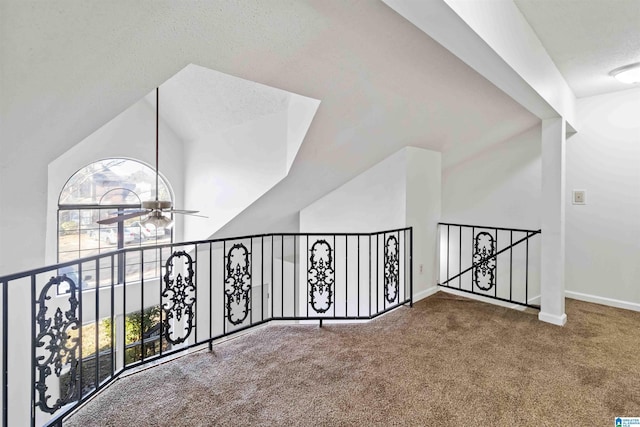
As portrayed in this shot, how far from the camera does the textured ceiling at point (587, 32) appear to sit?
2031mm

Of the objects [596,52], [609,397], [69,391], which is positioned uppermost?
[596,52]

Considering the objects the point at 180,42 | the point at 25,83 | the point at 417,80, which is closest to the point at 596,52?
the point at 417,80

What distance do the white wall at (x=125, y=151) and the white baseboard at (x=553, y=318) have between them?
5763mm

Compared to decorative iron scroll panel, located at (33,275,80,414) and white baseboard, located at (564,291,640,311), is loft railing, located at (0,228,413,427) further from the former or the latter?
white baseboard, located at (564,291,640,311)

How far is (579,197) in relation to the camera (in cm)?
392

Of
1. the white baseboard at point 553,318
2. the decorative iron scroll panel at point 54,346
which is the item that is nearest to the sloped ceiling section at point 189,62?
the decorative iron scroll panel at point 54,346

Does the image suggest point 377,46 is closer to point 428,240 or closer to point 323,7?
point 323,7

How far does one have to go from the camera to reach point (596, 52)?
8.65 ft

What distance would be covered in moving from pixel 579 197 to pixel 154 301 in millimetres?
6771

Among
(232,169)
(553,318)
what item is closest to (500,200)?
(553,318)

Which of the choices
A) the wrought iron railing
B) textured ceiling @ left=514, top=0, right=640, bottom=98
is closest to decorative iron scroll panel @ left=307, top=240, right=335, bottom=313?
the wrought iron railing

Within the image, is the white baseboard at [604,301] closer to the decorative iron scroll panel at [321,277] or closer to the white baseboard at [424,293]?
the white baseboard at [424,293]

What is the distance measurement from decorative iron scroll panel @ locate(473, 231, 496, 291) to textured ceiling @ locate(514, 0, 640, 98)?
198cm

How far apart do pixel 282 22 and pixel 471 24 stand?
98 cm
